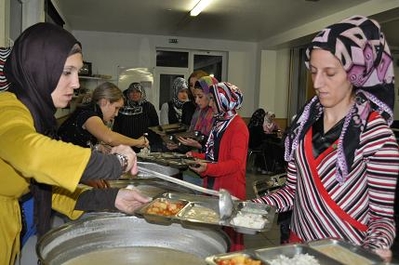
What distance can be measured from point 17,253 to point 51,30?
1.99ft

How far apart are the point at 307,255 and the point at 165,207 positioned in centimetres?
48

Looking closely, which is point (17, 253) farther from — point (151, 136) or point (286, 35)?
point (286, 35)

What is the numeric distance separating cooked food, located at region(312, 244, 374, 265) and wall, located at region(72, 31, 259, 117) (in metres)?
7.09

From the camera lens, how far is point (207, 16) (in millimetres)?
5934

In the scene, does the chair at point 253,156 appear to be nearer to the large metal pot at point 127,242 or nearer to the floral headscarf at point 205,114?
the floral headscarf at point 205,114

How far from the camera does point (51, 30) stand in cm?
98

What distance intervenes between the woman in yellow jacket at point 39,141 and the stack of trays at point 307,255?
0.32 m

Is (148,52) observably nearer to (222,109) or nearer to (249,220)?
(222,109)

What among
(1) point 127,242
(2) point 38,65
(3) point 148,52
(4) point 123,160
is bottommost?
(1) point 127,242

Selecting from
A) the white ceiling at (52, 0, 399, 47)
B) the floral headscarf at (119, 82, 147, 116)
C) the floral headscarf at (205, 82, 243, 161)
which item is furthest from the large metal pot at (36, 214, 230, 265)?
the white ceiling at (52, 0, 399, 47)

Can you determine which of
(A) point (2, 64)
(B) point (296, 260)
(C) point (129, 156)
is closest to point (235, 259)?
(B) point (296, 260)

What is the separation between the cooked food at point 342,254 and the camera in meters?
0.79

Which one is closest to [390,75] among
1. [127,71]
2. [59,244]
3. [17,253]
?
[59,244]

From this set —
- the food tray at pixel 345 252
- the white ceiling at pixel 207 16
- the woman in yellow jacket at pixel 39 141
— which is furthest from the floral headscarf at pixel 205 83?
the white ceiling at pixel 207 16
